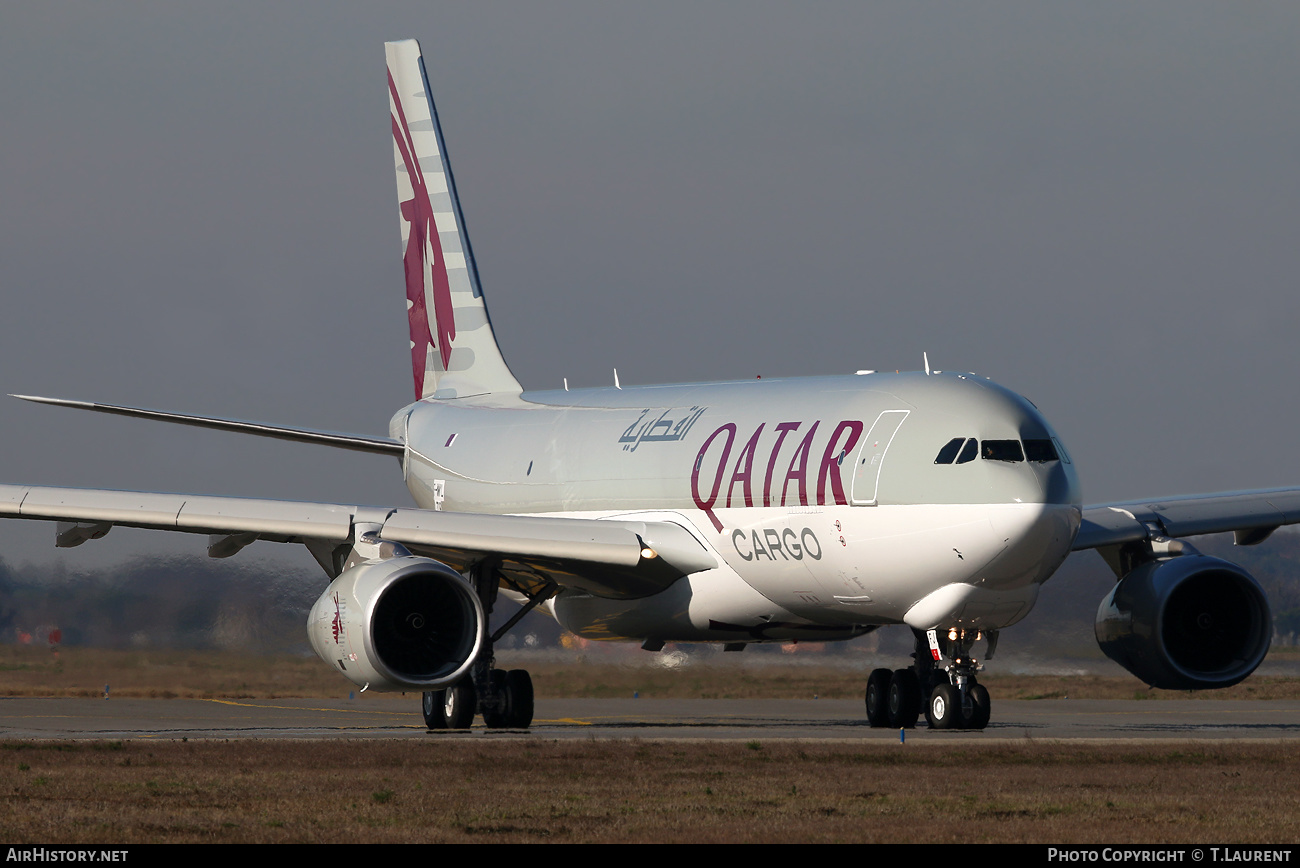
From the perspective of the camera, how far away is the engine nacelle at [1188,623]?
2220cm

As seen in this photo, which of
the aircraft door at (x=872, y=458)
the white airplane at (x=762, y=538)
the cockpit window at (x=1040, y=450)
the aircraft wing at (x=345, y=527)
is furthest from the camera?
the aircraft wing at (x=345, y=527)

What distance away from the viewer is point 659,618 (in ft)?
77.3

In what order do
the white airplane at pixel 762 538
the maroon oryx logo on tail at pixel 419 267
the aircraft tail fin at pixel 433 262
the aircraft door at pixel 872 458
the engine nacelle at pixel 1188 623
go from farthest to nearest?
the maroon oryx logo on tail at pixel 419 267 < the aircraft tail fin at pixel 433 262 < the engine nacelle at pixel 1188 623 < the aircraft door at pixel 872 458 < the white airplane at pixel 762 538

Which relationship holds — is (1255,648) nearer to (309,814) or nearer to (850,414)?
(850,414)

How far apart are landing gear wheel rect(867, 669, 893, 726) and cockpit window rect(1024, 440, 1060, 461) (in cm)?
371

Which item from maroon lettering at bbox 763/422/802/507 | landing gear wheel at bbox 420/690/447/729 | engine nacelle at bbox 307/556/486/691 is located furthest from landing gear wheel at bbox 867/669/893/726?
landing gear wheel at bbox 420/690/447/729

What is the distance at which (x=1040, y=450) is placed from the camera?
19.7 m

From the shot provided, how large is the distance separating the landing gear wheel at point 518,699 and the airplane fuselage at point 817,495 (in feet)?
5.50

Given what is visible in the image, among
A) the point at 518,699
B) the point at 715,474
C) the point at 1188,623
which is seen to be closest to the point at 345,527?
the point at 518,699

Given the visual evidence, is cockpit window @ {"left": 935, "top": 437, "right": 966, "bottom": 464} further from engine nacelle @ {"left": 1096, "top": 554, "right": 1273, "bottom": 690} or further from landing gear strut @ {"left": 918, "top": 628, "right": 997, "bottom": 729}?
engine nacelle @ {"left": 1096, "top": 554, "right": 1273, "bottom": 690}

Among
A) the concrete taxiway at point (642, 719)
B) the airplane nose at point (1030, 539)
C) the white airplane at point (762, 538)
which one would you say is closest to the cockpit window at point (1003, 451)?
the white airplane at point (762, 538)

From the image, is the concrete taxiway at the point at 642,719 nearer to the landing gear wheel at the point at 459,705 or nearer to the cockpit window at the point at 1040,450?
the landing gear wheel at the point at 459,705

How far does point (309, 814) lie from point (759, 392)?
466 inches

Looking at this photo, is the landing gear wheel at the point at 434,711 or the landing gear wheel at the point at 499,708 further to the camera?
the landing gear wheel at the point at 499,708
